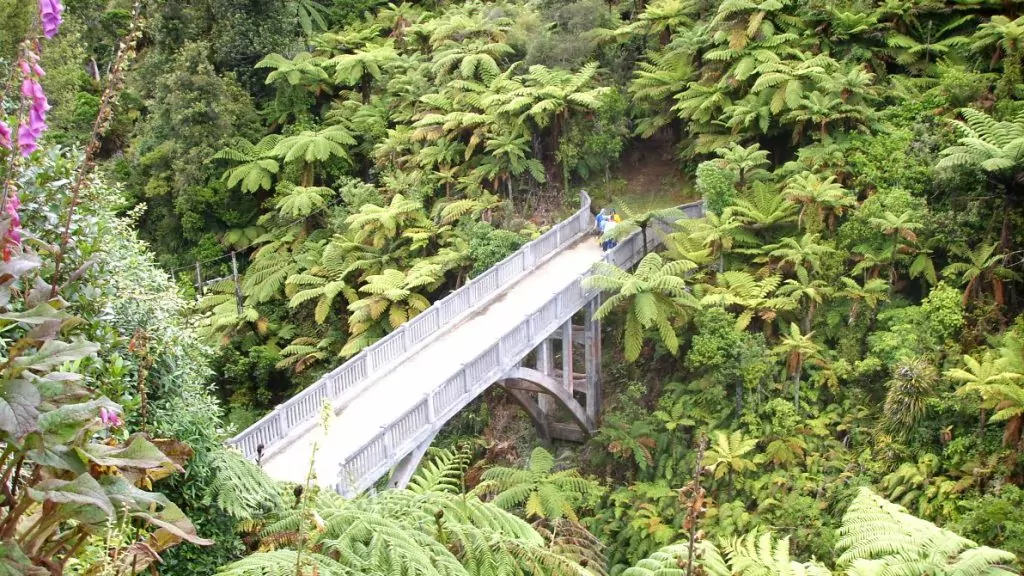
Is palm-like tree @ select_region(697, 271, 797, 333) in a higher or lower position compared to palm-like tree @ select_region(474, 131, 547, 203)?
lower

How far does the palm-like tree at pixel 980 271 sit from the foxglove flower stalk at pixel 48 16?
16.1 meters

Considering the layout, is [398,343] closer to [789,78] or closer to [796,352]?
[796,352]

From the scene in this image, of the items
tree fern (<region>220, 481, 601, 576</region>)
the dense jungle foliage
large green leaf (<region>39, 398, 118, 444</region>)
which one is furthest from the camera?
the dense jungle foliage

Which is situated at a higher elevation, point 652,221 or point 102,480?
point 102,480

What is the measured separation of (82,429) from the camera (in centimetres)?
355

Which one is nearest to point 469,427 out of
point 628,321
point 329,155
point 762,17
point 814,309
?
point 628,321

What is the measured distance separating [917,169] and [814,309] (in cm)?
382

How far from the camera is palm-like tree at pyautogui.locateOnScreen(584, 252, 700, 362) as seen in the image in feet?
57.3

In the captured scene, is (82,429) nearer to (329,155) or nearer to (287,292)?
(287,292)

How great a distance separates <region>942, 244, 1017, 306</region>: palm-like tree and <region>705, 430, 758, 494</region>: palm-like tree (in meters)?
4.96

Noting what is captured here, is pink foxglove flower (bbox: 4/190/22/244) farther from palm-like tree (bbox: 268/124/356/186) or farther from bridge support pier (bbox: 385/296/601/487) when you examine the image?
palm-like tree (bbox: 268/124/356/186)

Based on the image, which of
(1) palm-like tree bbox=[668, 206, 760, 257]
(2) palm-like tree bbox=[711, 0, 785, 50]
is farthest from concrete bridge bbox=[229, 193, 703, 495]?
(2) palm-like tree bbox=[711, 0, 785, 50]

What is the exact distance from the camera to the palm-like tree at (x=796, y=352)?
17.2 m

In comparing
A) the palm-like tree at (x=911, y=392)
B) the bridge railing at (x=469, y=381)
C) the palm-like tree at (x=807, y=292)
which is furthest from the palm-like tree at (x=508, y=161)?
the palm-like tree at (x=911, y=392)
